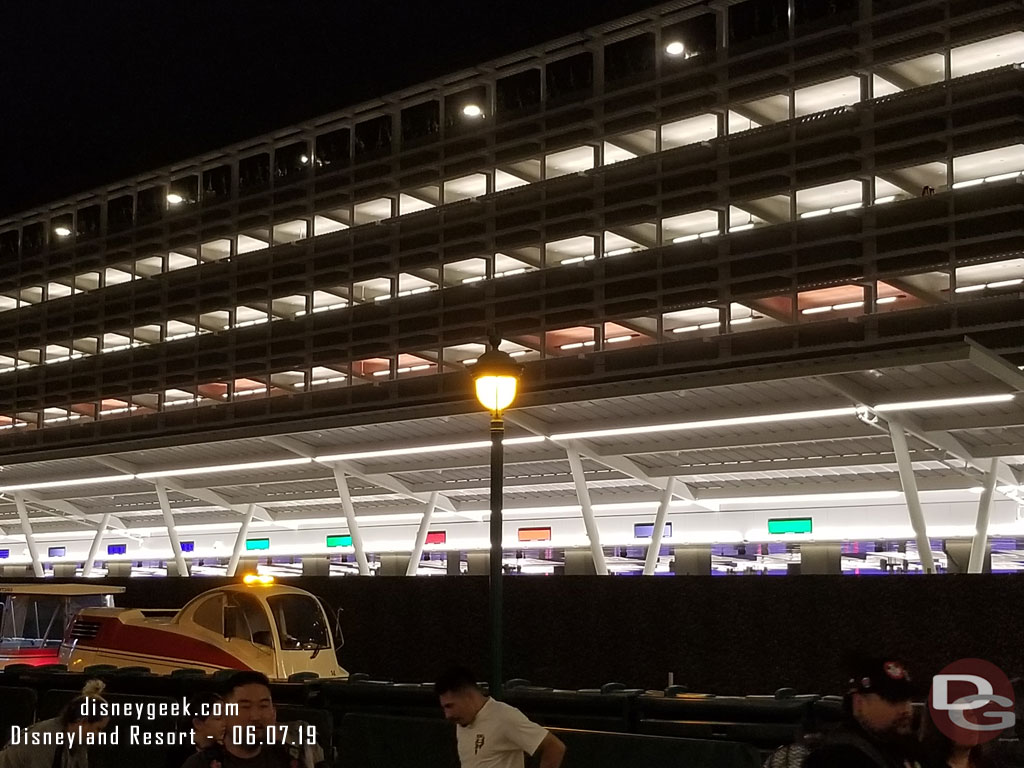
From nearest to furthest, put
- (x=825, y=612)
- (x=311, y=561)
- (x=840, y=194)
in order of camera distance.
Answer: (x=825, y=612) < (x=840, y=194) < (x=311, y=561)

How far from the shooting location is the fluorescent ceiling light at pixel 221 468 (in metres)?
35.8

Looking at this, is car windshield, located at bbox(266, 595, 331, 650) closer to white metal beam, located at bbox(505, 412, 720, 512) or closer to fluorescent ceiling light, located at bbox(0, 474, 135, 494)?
white metal beam, located at bbox(505, 412, 720, 512)

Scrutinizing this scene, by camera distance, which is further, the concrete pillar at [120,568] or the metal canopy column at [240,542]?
the concrete pillar at [120,568]

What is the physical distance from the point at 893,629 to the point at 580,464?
1246cm

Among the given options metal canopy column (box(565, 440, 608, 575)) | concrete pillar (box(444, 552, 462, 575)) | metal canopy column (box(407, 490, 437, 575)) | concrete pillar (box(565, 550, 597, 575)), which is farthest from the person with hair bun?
concrete pillar (box(444, 552, 462, 575))

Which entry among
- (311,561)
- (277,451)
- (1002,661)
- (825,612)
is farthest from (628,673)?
(311,561)

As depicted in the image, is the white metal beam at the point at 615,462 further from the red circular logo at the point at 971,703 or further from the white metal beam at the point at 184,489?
the red circular logo at the point at 971,703

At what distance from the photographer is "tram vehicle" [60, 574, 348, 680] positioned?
20469 mm

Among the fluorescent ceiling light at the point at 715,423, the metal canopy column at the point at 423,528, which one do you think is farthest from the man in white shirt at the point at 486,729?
the metal canopy column at the point at 423,528

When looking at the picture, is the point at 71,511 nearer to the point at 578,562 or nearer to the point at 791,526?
the point at 578,562

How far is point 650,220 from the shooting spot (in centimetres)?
2866

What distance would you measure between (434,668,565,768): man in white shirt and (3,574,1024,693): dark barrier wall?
9.15 meters

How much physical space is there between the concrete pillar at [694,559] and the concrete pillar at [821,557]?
3.25m

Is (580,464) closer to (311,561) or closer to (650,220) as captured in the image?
(650,220)
